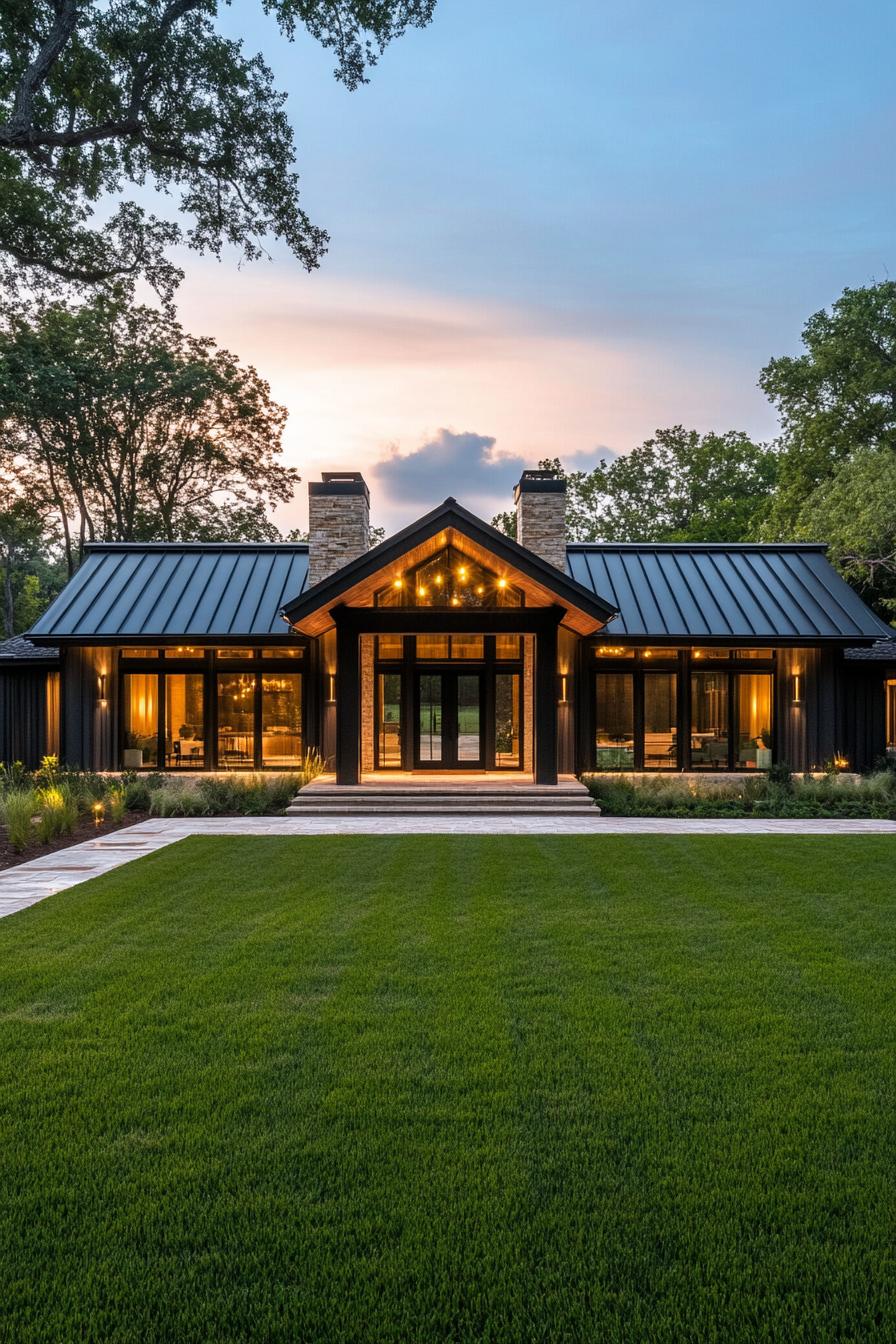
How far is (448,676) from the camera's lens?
17.0 metres

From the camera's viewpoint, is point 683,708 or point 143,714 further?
point 143,714

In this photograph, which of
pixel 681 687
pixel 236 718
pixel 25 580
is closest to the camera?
pixel 681 687

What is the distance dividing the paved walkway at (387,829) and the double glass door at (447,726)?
10.6 feet

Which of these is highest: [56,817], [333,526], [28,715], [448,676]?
[333,526]

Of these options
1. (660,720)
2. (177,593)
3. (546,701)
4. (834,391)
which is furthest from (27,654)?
(834,391)

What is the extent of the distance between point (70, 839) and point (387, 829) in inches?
193

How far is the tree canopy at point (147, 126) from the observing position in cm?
1228

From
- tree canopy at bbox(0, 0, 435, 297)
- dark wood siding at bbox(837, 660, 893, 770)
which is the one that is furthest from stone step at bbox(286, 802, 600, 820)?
tree canopy at bbox(0, 0, 435, 297)

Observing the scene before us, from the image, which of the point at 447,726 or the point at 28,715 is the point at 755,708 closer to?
the point at 447,726

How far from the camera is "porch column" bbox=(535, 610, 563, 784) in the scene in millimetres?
15578

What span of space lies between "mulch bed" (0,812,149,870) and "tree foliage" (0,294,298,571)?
2006 cm

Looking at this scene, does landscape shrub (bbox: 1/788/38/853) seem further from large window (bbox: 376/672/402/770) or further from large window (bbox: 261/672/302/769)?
large window (bbox: 376/672/402/770)

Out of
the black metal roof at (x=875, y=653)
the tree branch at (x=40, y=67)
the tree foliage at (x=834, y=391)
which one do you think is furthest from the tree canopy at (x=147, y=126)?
the tree foliage at (x=834, y=391)

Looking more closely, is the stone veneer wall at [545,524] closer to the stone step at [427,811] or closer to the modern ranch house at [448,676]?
the modern ranch house at [448,676]
